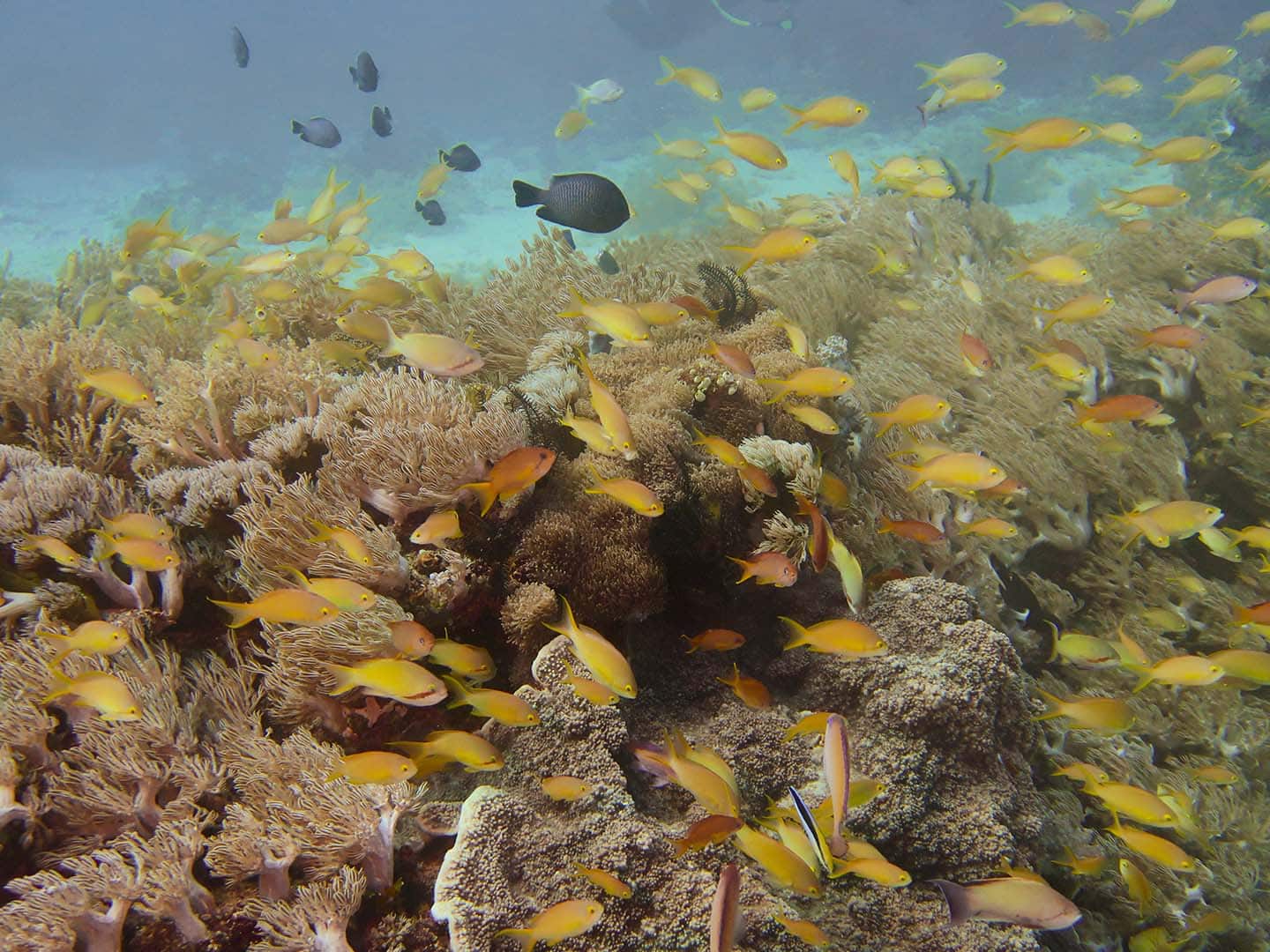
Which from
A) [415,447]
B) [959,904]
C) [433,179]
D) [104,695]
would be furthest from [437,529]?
[433,179]

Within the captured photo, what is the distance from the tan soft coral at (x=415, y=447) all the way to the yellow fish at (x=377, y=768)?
1.23 m

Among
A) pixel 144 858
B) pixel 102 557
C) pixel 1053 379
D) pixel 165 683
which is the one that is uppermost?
pixel 1053 379

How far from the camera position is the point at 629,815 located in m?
2.50

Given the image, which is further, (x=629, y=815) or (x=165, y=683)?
(x=165, y=683)

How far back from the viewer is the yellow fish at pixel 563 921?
1992mm

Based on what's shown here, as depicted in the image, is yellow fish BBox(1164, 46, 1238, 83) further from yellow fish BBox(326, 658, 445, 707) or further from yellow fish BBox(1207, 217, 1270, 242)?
yellow fish BBox(326, 658, 445, 707)

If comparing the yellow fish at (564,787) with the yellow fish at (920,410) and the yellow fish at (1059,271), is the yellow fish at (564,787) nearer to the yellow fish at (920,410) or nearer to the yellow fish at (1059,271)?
the yellow fish at (920,410)

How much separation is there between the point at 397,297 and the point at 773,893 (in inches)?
179

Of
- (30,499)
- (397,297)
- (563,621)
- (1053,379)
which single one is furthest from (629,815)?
(1053,379)

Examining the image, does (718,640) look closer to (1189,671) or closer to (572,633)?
(572,633)

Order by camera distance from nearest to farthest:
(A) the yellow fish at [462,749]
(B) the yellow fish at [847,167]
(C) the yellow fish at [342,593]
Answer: (A) the yellow fish at [462,749] → (C) the yellow fish at [342,593] → (B) the yellow fish at [847,167]

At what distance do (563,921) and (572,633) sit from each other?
0.89 metres

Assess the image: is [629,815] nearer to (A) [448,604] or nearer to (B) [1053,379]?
(A) [448,604]

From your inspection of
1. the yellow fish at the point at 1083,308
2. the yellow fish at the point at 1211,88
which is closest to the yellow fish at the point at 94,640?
the yellow fish at the point at 1083,308
